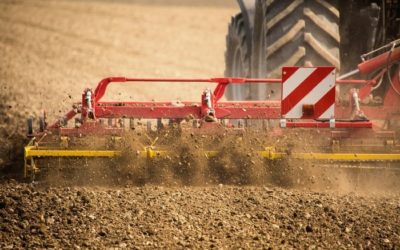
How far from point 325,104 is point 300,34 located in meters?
0.82

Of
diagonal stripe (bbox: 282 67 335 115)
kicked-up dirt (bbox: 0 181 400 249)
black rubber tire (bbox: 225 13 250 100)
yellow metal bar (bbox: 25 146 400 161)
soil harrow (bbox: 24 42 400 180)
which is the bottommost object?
kicked-up dirt (bbox: 0 181 400 249)

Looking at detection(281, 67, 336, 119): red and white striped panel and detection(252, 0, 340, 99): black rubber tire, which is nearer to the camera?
detection(281, 67, 336, 119): red and white striped panel

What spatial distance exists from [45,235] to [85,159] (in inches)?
56.5

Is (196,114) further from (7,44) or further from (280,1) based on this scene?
(7,44)

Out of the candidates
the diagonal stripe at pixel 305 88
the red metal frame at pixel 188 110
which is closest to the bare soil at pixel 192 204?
the red metal frame at pixel 188 110

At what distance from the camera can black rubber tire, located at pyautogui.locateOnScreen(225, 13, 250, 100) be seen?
8663mm

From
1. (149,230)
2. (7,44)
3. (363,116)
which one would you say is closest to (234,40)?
(363,116)

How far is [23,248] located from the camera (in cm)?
481

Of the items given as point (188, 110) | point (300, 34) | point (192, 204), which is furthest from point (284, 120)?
point (192, 204)

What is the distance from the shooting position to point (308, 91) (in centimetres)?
642

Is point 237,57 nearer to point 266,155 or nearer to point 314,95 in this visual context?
point 314,95

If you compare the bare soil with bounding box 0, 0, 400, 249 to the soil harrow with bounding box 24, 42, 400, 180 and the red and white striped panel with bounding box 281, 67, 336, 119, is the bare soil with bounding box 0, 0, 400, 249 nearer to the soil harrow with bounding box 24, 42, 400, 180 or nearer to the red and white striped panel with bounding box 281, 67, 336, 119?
the soil harrow with bounding box 24, 42, 400, 180

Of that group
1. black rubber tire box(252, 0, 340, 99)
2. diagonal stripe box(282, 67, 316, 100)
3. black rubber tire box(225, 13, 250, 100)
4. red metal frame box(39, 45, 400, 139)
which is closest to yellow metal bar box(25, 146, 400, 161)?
red metal frame box(39, 45, 400, 139)

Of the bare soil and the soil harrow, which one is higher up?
the soil harrow
